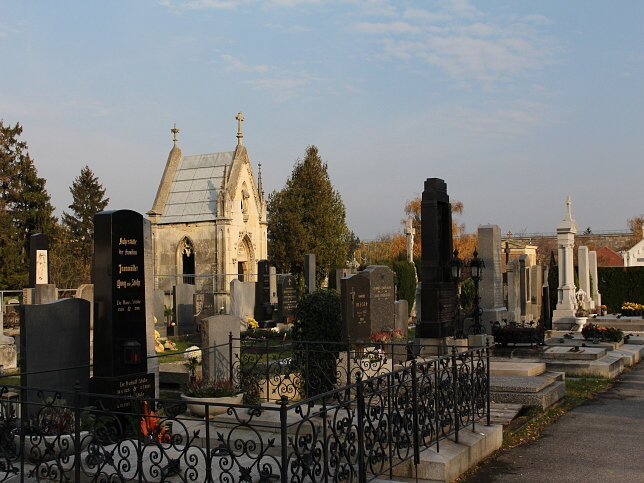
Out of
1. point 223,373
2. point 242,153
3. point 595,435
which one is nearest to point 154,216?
point 242,153

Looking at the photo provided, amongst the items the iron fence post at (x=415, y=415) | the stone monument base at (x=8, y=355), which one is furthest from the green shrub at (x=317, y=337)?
the stone monument base at (x=8, y=355)

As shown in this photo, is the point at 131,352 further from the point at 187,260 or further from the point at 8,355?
the point at 187,260

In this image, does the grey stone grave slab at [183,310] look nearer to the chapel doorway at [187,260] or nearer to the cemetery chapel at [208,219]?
the cemetery chapel at [208,219]

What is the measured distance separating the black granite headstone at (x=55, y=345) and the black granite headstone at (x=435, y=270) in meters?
7.64

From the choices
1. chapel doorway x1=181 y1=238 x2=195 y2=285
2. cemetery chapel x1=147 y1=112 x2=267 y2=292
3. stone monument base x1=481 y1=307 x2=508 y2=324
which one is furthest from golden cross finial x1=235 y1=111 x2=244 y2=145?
stone monument base x1=481 y1=307 x2=508 y2=324

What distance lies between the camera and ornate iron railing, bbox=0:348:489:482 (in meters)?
5.18

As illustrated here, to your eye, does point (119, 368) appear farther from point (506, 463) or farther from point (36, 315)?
point (506, 463)

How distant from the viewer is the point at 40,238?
19828 millimetres

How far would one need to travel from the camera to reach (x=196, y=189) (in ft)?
122

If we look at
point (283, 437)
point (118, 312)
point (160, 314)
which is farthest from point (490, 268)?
point (283, 437)

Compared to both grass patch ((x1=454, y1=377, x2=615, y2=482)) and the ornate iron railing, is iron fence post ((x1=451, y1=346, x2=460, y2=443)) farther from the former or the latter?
grass patch ((x1=454, y1=377, x2=615, y2=482))

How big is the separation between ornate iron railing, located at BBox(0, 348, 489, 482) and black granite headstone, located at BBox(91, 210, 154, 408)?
380 millimetres

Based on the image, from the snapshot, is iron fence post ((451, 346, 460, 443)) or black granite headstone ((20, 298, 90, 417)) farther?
black granite headstone ((20, 298, 90, 417))

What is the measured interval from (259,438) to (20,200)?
1499 inches
